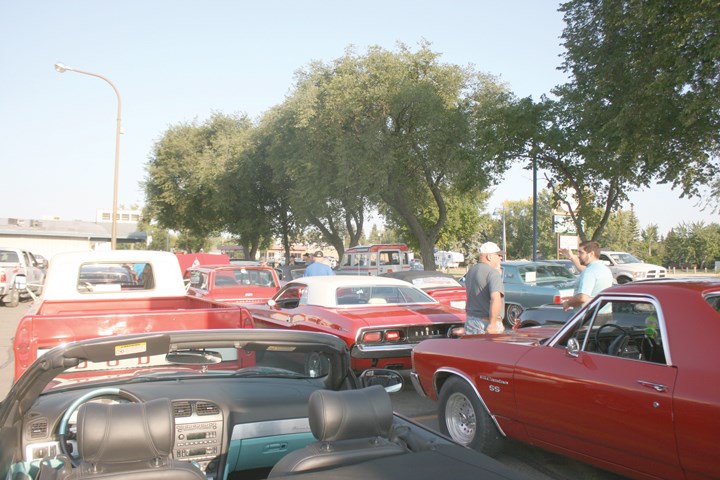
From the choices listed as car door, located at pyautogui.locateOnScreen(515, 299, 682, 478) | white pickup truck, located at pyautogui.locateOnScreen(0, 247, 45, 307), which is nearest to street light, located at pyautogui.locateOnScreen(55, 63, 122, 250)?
white pickup truck, located at pyautogui.locateOnScreen(0, 247, 45, 307)

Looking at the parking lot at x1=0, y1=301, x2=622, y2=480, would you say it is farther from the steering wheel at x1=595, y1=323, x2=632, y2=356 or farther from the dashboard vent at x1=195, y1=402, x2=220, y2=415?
the dashboard vent at x1=195, y1=402, x2=220, y2=415

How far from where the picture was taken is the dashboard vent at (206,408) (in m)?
2.92

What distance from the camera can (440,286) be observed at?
1395 cm

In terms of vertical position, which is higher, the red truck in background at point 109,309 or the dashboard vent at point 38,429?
the red truck in background at point 109,309

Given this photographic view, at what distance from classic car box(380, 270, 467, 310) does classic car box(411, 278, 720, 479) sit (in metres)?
7.13

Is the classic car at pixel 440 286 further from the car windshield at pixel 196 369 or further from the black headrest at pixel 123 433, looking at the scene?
the black headrest at pixel 123 433

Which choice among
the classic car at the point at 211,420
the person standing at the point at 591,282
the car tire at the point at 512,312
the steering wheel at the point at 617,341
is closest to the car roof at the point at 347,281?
the person standing at the point at 591,282

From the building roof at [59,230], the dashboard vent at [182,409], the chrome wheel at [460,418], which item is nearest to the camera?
the dashboard vent at [182,409]

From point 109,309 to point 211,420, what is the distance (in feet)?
16.0

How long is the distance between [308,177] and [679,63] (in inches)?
790

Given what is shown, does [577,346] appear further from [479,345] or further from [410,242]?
[410,242]

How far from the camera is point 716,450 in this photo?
10.8ft

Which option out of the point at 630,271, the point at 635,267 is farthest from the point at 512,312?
the point at 635,267

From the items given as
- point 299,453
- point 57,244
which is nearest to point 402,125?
point 299,453
